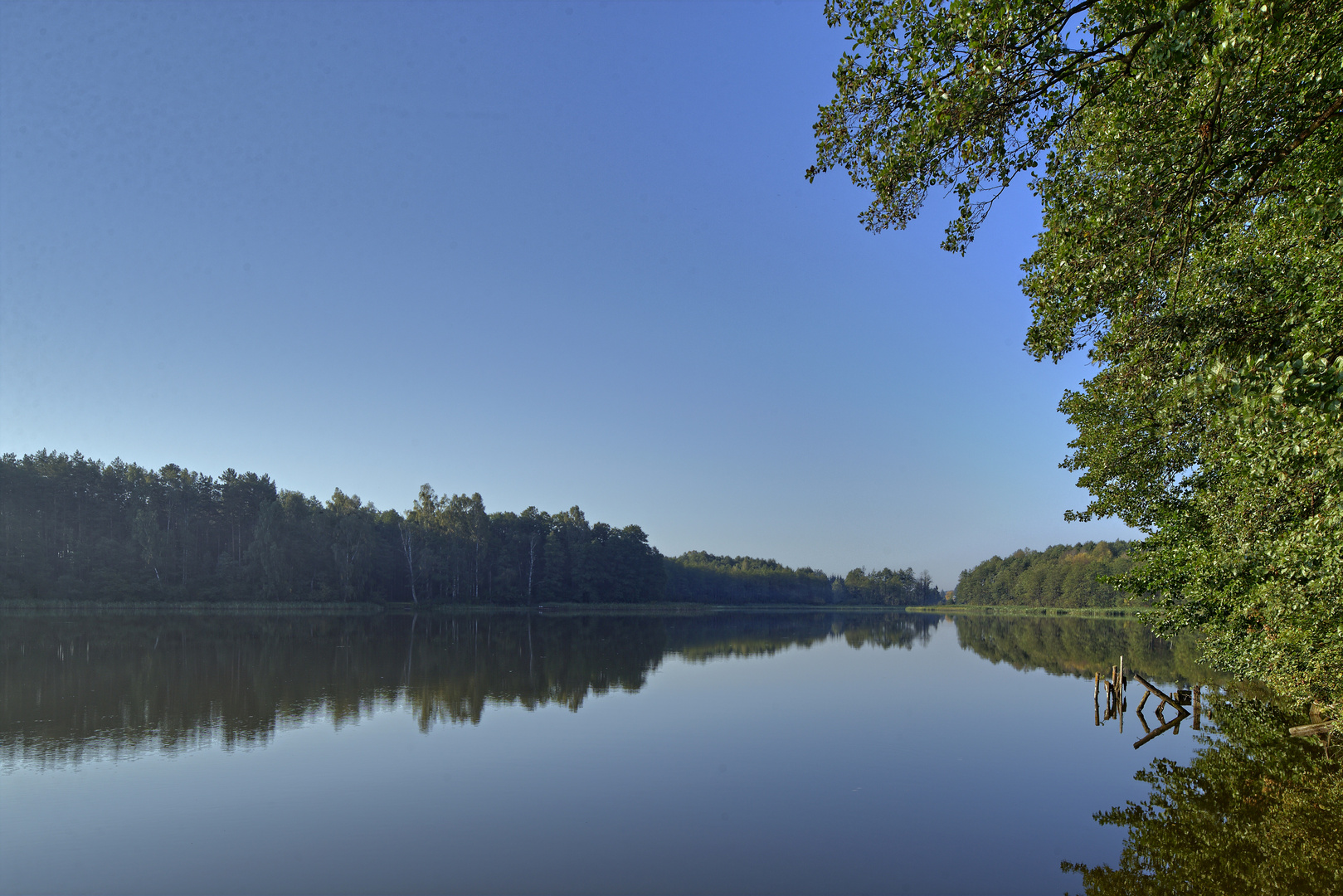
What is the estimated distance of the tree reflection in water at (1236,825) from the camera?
11125 millimetres

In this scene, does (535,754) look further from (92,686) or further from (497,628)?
(497,628)

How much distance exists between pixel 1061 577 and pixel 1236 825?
576ft

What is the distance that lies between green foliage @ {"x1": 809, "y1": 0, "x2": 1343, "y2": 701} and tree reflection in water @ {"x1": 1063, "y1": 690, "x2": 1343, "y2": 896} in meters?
3.87

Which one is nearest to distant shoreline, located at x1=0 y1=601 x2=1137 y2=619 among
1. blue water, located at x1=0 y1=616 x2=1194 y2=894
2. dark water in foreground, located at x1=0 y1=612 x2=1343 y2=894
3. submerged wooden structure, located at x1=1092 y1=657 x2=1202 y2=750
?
submerged wooden structure, located at x1=1092 y1=657 x2=1202 y2=750

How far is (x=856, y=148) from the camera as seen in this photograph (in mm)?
8977

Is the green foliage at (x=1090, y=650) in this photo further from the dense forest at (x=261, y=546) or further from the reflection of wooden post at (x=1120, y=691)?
the dense forest at (x=261, y=546)

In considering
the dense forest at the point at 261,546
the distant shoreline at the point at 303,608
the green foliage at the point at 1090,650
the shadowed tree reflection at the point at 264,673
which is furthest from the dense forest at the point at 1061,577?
the shadowed tree reflection at the point at 264,673

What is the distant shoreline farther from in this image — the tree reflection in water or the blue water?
the blue water

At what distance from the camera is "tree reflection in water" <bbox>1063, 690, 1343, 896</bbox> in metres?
11.1

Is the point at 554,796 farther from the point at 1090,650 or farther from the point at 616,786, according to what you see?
the point at 1090,650

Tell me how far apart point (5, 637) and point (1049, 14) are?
58885mm

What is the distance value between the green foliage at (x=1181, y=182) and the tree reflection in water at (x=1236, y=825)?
387 centimetres

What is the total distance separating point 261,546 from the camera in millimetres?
88625

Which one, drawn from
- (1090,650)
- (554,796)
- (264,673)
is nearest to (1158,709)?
(554,796)
